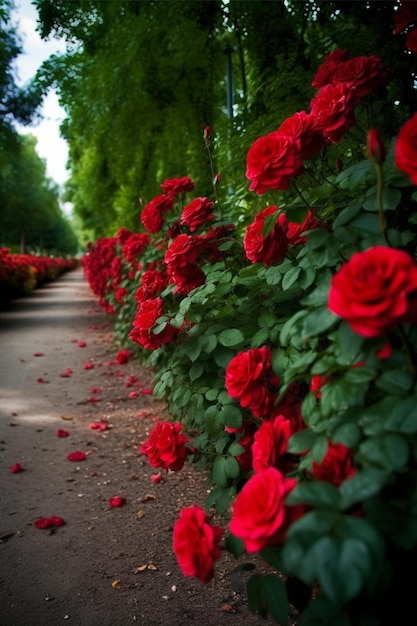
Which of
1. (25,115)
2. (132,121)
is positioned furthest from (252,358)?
(25,115)

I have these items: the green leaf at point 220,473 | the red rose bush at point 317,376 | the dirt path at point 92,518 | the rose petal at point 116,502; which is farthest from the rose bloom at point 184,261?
the rose petal at point 116,502

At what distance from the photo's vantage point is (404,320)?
94 cm

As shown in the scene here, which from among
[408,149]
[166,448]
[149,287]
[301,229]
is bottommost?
[166,448]

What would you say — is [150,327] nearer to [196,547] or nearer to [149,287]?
[149,287]

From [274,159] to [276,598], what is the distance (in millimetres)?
1113

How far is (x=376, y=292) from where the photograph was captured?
90 cm

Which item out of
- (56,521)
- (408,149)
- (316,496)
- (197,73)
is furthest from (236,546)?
(197,73)

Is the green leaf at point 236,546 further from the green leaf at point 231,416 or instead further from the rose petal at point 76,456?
the rose petal at point 76,456

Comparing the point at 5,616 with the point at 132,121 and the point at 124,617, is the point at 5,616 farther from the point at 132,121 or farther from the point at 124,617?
the point at 132,121

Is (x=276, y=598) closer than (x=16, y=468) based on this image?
Yes

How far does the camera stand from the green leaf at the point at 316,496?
3.09 ft

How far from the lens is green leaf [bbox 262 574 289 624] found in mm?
1165

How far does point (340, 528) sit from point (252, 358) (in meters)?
0.62

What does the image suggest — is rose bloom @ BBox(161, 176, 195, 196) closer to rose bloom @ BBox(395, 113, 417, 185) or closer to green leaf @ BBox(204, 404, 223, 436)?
green leaf @ BBox(204, 404, 223, 436)
